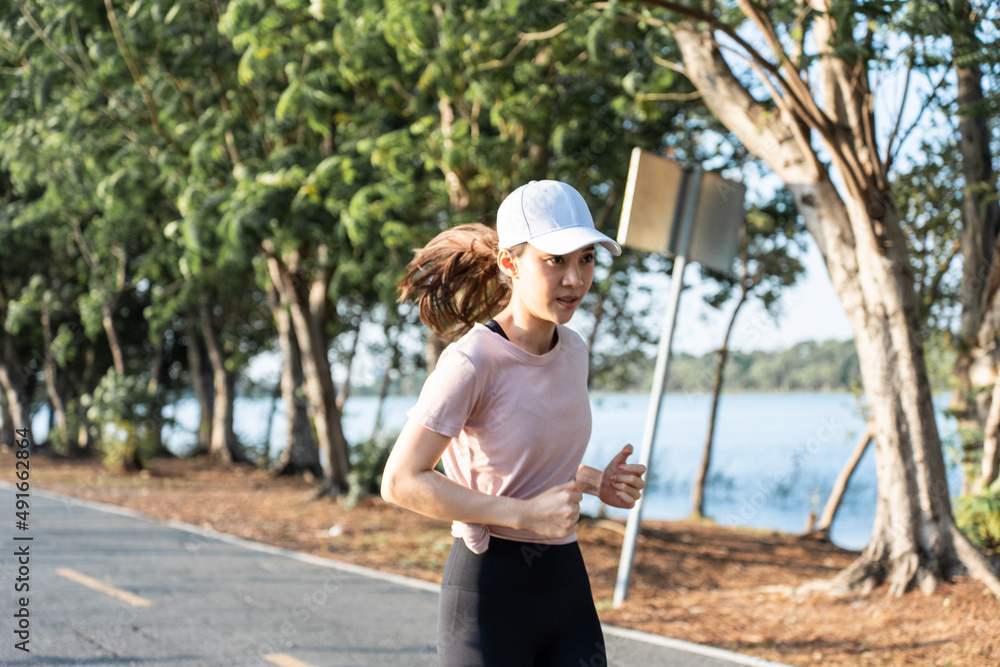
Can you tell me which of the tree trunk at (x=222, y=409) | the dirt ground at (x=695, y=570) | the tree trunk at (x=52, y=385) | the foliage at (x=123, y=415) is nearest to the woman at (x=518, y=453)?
the dirt ground at (x=695, y=570)

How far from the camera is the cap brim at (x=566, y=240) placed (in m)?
2.20

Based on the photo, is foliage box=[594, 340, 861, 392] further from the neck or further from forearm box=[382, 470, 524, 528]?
forearm box=[382, 470, 524, 528]

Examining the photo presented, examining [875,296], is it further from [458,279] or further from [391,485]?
[391,485]

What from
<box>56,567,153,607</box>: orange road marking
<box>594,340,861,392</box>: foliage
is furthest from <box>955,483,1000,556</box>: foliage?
<box>56,567,153,607</box>: orange road marking

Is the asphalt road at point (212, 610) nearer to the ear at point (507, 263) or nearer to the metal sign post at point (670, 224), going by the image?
the metal sign post at point (670, 224)

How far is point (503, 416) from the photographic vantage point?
7.52 feet

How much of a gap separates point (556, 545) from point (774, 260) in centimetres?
1292

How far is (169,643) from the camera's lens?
5.42 metres

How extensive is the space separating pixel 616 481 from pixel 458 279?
2.68ft

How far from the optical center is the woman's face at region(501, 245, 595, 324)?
2.28 metres

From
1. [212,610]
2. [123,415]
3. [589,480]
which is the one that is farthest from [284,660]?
[123,415]

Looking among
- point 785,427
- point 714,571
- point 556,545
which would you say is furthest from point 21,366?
point 785,427

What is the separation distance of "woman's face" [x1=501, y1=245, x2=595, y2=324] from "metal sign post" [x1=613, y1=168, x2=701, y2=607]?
486 cm

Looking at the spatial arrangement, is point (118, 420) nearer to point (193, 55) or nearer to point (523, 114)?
point (193, 55)
